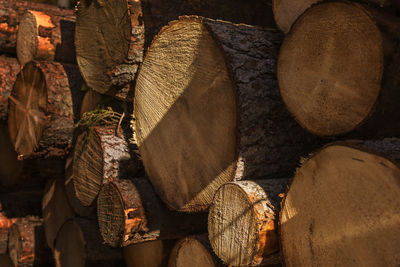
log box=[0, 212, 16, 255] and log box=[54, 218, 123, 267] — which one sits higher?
log box=[54, 218, 123, 267]

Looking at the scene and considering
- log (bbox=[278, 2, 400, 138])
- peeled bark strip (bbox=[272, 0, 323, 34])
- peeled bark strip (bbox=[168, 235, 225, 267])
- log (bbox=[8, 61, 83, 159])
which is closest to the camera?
log (bbox=[278, 2, 400, 138])

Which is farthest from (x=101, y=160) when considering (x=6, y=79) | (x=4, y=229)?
(x=4, y=229)

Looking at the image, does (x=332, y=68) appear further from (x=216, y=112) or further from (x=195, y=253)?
(x=195, y=253)

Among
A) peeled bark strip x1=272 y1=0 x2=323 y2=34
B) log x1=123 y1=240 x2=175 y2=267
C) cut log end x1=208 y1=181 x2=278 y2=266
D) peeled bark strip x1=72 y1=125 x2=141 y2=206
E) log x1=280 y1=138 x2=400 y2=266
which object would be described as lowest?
log x1=123 y1=240 x2=175 y2=267

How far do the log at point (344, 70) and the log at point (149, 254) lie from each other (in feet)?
3.61

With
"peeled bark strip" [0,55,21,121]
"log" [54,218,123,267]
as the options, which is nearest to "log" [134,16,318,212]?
"log" [54,218,123,267]

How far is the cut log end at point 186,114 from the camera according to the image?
1404mm

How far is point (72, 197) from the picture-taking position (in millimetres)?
2693

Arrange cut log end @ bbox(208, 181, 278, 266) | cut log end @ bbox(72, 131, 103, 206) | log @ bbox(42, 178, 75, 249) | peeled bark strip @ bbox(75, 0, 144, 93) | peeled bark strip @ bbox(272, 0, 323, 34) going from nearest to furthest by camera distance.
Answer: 1. cut log end @ bbox(208, 181, 278, 266)
2. peeled bark strip @ bbox(272, 0, 323, 34)
3. peeled bark strip @ bbox(75, 0, 144, 93)
4. cut log end @ bbox(72, 131, 103, 206)
5. log @ bbox(42, 178, 75, 249)

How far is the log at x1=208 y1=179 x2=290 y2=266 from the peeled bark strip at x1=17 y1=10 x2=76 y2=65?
Answer: 6.72ft

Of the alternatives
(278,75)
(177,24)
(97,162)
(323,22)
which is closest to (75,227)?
(97,162)

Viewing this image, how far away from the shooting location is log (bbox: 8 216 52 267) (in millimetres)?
2959

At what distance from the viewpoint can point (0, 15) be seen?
2.99 m

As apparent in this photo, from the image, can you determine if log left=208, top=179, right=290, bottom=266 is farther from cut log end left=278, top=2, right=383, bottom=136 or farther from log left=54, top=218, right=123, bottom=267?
log left=54, top=218, right=123, bottom=267
